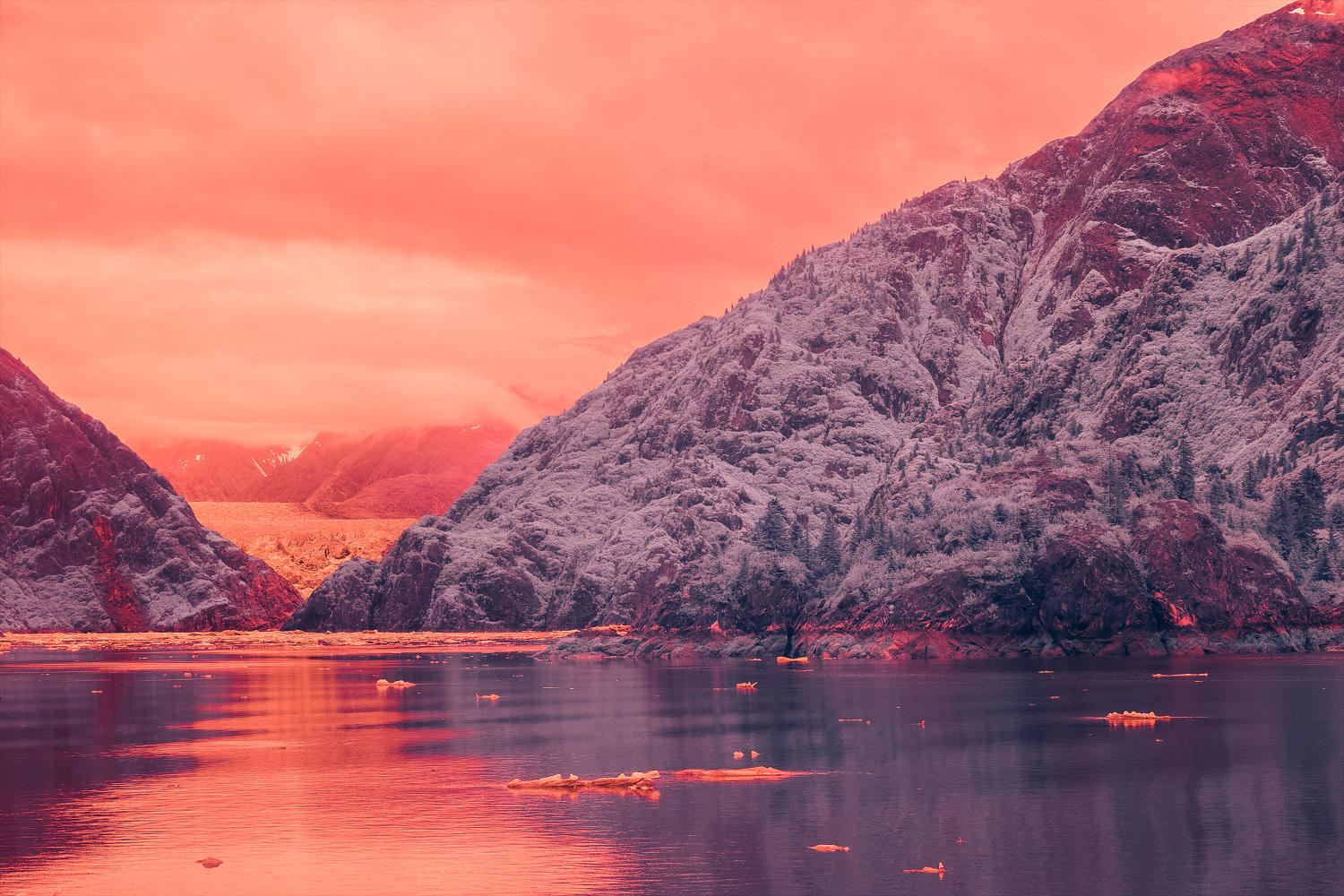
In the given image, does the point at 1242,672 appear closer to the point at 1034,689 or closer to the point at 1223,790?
the point at 1034,689

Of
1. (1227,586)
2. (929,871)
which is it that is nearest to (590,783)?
(929,871)

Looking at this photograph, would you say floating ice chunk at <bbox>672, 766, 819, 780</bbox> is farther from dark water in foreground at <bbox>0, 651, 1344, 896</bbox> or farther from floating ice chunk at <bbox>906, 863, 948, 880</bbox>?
floating ice chunk at <bbox>906, 863, 948, 880</bbox>

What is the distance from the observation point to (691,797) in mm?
Answer: 67000

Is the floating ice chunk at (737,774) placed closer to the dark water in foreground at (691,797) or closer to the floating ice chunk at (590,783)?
the dark water in foreground at (691,797)

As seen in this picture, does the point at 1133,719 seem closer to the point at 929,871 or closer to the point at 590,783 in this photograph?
the point at 590,783

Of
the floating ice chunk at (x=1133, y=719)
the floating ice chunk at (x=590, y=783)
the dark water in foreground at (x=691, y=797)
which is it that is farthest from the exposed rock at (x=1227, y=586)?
the floating ice chunk at (x=590, y=783)

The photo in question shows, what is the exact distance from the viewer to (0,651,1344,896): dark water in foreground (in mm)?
50000

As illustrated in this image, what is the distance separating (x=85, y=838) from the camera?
58500 mm

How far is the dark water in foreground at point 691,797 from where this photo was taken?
5000 centimetres

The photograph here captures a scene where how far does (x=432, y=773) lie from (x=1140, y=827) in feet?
124

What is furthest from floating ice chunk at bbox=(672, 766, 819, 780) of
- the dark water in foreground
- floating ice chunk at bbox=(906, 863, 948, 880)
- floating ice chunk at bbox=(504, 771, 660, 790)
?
floating ice chunk at bbox=(906, 863, 948, 880)

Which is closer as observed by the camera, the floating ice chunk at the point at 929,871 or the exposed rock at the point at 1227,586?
the floating ice chunk at the point at 929,871

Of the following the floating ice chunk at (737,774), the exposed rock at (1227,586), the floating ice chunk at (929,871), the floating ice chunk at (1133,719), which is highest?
the exposed rock at (1227,586)

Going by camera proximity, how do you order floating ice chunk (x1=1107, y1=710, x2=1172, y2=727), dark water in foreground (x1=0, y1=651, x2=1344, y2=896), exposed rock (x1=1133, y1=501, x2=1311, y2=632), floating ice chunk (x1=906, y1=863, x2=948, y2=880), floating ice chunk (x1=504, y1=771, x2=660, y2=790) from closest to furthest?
floating ice chunk (x1=906, y1=863, x2=948, y2=880) < dark water in foreground (x1=0, y1=651, x2=1344, y2=896) < floating ice chunk (x1=504, y1=771, x2=660, y2=790) < floating ice chunk (x1=1107, y1=710, x2=1172, y2=727) < exposed rock (x1=1133, y1=501, x2=1311, y2=632)
